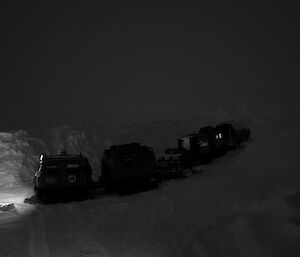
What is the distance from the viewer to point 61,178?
1691 cm

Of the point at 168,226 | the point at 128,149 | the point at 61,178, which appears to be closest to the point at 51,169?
the point at 61,178

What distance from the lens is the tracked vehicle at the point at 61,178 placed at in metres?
16.7

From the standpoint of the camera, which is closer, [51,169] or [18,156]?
[51,169]

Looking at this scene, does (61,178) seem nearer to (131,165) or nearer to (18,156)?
(131,165)

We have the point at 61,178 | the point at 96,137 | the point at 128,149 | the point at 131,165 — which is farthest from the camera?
the point at 96,137

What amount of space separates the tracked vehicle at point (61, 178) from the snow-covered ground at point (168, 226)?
1.59 metres

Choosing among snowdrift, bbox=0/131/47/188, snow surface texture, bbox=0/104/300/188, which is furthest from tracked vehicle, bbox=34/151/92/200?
snow surface texture, bbox=0/104/300/188

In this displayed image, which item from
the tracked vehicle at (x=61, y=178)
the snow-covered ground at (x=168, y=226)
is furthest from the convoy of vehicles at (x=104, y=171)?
the snow-covered ground at (x=168, y=226)

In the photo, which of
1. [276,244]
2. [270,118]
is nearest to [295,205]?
[276,244]

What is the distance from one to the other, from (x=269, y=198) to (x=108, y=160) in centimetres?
1256

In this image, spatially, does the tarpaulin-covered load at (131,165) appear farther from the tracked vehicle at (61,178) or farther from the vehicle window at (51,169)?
the vehicle window at (51,169)

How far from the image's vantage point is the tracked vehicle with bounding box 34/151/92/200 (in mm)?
16656

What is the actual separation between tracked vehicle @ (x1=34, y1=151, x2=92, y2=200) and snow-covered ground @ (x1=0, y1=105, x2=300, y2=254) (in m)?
1.59

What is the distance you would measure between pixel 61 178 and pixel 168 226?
8718 mm
